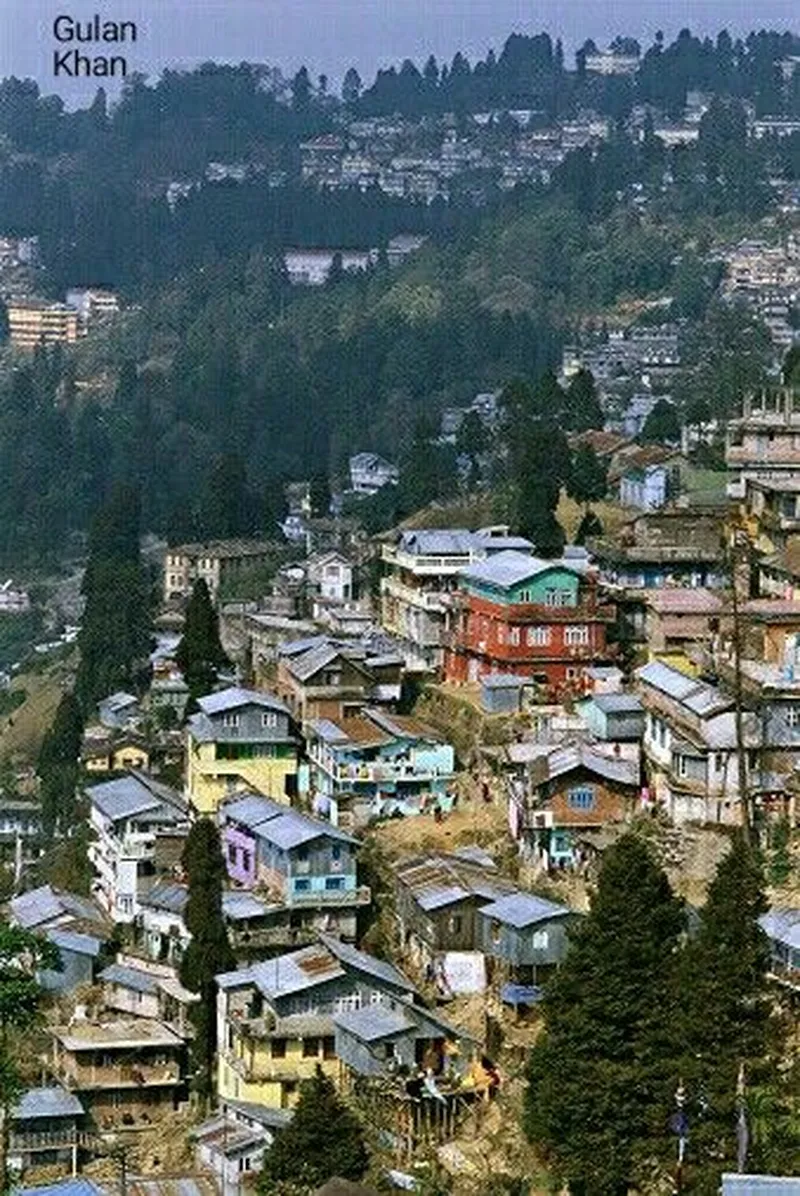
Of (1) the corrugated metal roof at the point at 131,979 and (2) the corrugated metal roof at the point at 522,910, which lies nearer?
(2) the corrugated metal roof at the point at 522,910

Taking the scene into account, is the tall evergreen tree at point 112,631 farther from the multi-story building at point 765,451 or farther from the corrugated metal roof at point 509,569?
the multi-story building at point 765,451

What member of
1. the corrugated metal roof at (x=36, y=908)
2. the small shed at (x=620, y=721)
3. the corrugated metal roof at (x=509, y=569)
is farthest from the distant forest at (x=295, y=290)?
the small shed at (x=620, y=721)

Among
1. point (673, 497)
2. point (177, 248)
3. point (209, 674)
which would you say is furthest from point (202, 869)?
point (177, 248)

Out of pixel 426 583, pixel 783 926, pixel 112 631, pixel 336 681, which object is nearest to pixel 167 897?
pixel 336 681

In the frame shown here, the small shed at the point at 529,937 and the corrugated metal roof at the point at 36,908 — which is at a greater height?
the small shed at the point at 529,937

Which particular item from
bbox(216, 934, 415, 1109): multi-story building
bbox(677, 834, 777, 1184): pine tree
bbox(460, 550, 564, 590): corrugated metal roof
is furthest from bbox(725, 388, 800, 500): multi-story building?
bbox(677, 834, 777, 1184): pine tree

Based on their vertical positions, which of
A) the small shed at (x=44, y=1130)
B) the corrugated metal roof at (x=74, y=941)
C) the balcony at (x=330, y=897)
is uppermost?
the balcony at (x=330, y=897)

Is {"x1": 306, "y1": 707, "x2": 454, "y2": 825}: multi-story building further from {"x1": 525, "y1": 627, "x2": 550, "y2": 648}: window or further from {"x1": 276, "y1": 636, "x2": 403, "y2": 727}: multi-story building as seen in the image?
{"x1": 525, "y1": 627, "x2": 550, "y2": 648}: window

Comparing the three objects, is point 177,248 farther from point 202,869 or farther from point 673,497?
point 202,869
